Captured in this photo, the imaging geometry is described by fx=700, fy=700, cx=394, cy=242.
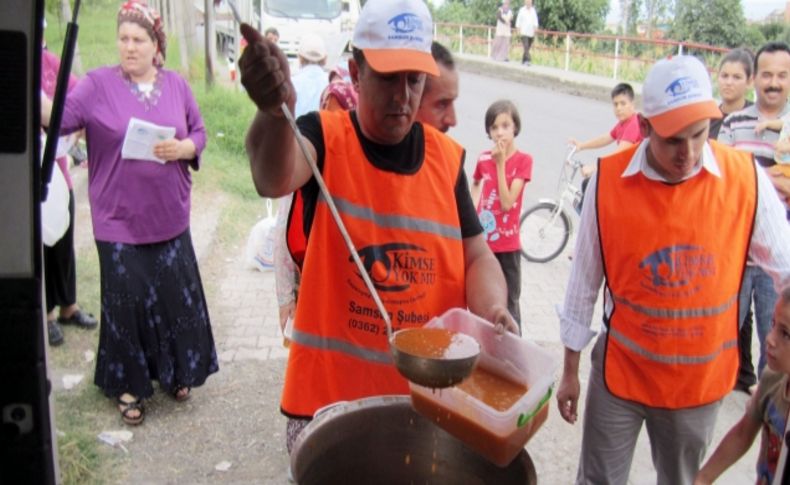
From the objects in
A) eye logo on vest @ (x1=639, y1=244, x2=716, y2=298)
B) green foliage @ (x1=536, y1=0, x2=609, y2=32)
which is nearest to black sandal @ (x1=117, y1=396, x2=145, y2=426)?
eye logo on vest @ (x1=639, y1=244, x2=716, y2=298)

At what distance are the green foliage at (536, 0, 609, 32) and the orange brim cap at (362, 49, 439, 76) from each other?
24587 mm

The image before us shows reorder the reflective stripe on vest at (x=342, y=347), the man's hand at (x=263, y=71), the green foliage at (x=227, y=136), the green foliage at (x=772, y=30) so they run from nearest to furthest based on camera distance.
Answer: the man's hand at (x=263, y=71), the reflective stripe on vest at (x=342, y=347), the green foliage at (x=227, y=136), the green foliage at (x=772, y=30)

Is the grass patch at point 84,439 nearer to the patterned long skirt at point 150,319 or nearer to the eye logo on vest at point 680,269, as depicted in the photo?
the patterned long skirt at point 150,319

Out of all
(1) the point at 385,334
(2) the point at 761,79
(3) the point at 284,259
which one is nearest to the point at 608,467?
(1) the point at 385,334

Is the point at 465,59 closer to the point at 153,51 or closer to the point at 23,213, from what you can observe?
the point at 153,51

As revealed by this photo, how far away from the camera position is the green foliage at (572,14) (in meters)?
24.6

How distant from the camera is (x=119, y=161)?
3539 millimetres

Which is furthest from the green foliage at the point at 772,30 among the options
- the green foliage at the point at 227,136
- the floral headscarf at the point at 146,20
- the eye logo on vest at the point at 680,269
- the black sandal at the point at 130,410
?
the black sandal at the point at 130,410

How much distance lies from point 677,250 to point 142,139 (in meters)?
2.58

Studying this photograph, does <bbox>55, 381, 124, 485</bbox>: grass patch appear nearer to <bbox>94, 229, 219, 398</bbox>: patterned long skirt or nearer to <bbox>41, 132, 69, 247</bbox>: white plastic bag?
<bbox>94, 229, 219, 398</bbox>: patterned long skirt

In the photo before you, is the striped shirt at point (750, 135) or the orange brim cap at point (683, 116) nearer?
the orange brim cap at point (683, 116)

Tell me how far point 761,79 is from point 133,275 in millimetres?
3889

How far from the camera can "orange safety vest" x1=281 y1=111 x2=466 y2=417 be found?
6.31ft

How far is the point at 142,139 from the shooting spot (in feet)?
11.6
